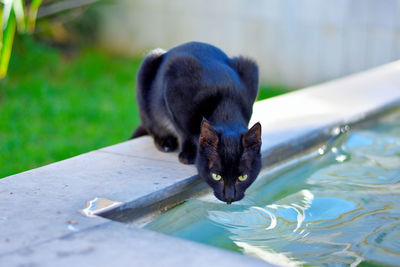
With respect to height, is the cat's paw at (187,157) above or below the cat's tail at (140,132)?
above

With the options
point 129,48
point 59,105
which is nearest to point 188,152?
point 59,105

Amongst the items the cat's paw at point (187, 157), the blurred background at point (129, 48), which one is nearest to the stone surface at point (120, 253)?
the cat's paw at point (187, 157)

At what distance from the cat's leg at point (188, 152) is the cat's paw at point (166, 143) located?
0.52 ft

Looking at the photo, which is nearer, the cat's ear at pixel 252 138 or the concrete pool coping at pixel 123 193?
the concrete pool coping at pixel 123 193

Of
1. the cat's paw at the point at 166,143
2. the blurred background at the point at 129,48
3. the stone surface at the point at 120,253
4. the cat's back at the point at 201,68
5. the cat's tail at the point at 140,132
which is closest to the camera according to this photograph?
the stone surface at the point at 120,253

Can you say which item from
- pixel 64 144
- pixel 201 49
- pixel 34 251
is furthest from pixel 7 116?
pixel 34 251

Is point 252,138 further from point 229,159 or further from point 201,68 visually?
point 201,68

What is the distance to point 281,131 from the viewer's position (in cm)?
312

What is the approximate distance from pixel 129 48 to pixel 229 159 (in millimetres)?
5587

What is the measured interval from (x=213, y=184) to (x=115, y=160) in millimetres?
572

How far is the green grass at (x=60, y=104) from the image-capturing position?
4.07 meters

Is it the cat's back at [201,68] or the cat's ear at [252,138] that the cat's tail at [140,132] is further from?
the cat's ear at [252,138]

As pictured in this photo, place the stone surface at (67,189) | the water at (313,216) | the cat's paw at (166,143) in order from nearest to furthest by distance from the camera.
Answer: the stone surface at (67,189), the water at (313,216), the cat's paw at (166,143)

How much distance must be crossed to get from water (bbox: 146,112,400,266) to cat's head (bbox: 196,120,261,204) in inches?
4.6
